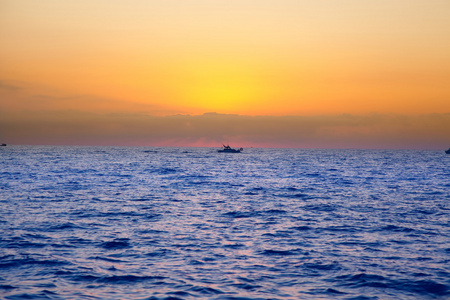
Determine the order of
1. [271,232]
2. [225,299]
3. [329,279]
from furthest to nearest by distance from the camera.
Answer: [271,232] < [329,279] < [225,299]

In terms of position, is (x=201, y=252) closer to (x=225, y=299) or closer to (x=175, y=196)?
(x=225, y=299)

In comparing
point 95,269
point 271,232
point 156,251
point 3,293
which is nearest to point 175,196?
point 271,232

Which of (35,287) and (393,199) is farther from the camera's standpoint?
(393,199)

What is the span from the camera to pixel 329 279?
13656 millimetres

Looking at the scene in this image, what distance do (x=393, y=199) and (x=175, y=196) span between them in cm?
2088

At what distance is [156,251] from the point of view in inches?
675

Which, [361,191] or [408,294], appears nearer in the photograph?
[408,294]

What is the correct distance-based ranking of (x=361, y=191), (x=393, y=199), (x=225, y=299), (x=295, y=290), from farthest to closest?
(x=361, y=191), (x=393, y=199), (x=295, y=290), (x=225, y=299)

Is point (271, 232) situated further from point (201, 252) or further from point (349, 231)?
point (201, 252)

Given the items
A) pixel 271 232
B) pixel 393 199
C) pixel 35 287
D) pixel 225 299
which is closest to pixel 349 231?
pixel 271 232

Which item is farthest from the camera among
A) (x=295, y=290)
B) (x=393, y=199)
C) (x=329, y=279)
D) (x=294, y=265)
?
(x=393, y=199)

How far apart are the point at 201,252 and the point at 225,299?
5431 mm

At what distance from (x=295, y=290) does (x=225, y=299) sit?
231 cm

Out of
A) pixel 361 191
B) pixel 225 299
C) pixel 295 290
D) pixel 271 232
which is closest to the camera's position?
pixel 225 299
